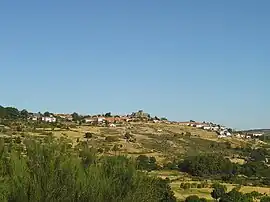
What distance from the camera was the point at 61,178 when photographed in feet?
38.3

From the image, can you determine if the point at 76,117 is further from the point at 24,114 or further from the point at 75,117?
the point at 24,114

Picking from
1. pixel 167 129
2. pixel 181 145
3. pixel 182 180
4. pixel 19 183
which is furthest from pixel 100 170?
pixel 167 129

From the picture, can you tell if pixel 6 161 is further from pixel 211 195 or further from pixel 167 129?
pixel 167 129

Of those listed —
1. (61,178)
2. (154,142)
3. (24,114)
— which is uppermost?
(24,114)

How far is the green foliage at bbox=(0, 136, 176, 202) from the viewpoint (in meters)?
11.2

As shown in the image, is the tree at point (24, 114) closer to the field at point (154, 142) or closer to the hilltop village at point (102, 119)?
the hilltop village at point (102, 119)

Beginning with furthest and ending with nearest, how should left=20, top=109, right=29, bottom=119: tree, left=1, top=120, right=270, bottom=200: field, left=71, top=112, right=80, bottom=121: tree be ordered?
left=71, top=112, right=80, bottom=121: tree < left=20, top=109, right=29, bottom=119: tree < left=1, top=120, right=270, bottom=200: field

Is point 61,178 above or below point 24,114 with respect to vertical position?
below

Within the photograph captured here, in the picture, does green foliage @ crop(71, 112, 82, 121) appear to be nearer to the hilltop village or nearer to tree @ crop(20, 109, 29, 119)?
the hilltop village

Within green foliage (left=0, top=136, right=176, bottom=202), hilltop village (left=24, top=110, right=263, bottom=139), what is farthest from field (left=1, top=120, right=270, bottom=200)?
green foliage (left=0, top=136, right=176, bottom=202)

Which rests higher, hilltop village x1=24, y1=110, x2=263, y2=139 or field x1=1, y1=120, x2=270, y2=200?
hilltop village x1=24, y1=110, x2=263, y2=139

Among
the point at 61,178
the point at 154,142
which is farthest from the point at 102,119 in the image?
the point at 61,178

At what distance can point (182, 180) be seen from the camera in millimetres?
57219

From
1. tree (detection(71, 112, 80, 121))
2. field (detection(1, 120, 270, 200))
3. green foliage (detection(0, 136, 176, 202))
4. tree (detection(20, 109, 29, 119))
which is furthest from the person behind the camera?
tree (detection(71, 112, 80, 121))
